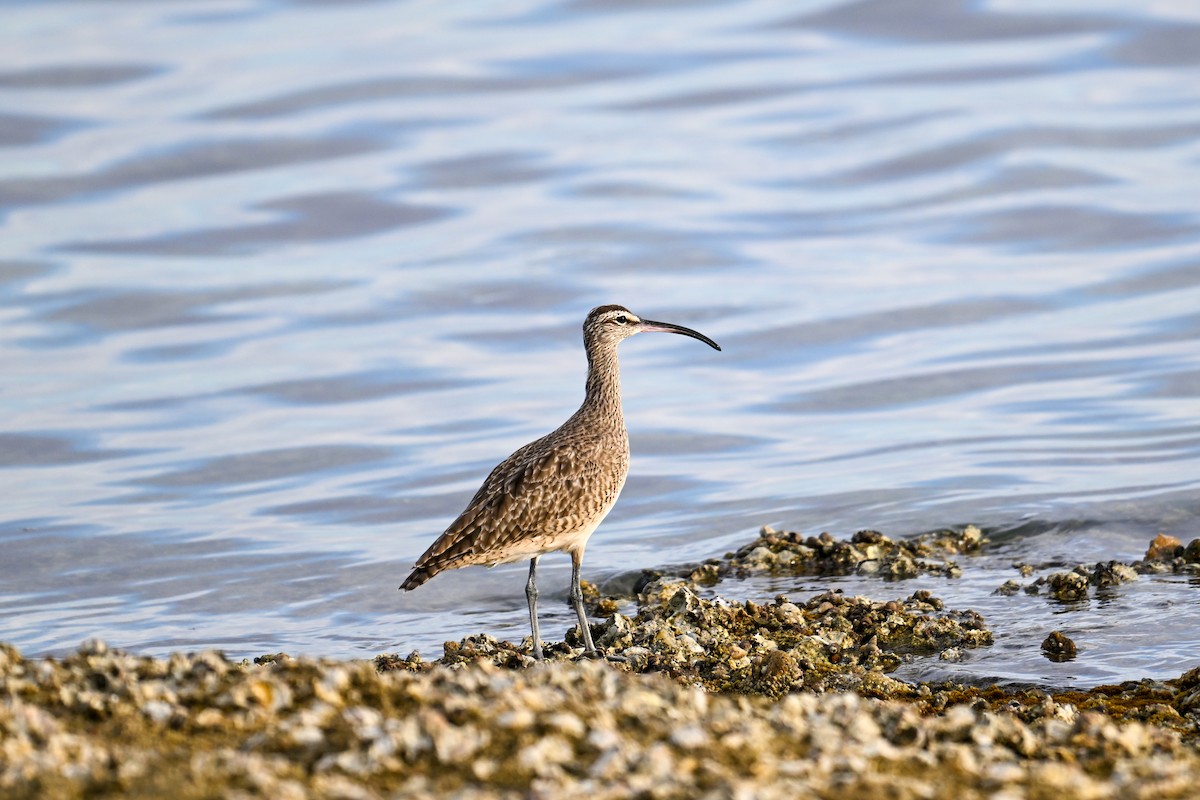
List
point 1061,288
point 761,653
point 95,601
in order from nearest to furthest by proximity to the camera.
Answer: point 761,653 → point 95,601 → point 1061,288

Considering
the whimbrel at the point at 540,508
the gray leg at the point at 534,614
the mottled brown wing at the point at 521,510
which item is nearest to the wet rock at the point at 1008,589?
the whimbrel at the point at 540,508

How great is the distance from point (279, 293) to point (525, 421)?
823cm

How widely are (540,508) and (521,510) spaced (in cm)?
14

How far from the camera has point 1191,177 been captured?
31.9 meters

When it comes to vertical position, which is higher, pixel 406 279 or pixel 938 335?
pixel 406 279

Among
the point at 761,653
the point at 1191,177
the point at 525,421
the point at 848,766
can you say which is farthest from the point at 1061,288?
the point at 848,766

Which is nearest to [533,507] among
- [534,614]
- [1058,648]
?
[534,614]

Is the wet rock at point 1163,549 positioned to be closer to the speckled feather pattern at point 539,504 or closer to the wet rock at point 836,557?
the wet rock at point 836,557

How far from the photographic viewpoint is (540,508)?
38.0ft

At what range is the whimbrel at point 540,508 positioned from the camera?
1148 cm

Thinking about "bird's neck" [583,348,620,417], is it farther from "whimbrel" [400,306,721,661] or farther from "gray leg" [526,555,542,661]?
"gray leg" [526,555,542,661]

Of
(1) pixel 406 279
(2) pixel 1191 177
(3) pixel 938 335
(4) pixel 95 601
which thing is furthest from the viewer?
(2) pixel 1191 177

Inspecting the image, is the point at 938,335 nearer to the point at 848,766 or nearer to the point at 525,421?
the point at 525,421

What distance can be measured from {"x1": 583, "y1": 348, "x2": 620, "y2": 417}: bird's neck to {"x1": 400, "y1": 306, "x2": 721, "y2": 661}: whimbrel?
12.0 inches
